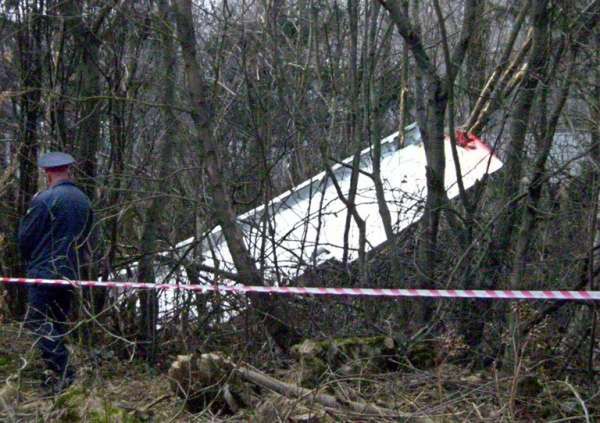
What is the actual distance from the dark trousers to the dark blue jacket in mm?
131

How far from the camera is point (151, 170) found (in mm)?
9094

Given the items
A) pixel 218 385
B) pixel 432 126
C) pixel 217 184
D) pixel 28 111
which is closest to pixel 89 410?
pixel 218 385

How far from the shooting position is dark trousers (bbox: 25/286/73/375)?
6836mm

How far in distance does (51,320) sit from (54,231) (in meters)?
0.71

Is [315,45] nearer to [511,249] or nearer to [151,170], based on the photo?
[151,170]

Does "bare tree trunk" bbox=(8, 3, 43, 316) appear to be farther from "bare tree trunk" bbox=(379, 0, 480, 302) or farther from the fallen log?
the fallen log

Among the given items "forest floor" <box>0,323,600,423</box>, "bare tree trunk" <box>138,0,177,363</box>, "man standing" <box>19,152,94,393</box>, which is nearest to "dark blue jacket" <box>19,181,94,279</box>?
"man standing" <box>19,152,94,393</box>

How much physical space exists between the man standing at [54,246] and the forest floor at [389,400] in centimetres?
63

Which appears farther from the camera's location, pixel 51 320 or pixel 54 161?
pixel 54 161

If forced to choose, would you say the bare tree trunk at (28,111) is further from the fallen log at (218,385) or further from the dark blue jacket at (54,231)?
the fallen log at (218,385)

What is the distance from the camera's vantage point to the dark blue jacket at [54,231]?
709 cm

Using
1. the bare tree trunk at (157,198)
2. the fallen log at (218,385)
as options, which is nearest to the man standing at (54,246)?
the bare tree trunk at (157,198)

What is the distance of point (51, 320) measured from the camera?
6.72 metres

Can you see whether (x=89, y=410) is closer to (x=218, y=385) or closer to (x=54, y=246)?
(x=218, y=385)
